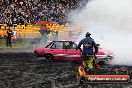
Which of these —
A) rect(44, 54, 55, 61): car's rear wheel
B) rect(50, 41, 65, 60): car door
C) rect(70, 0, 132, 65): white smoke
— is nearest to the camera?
rect(50, 41, 65, 60): car door

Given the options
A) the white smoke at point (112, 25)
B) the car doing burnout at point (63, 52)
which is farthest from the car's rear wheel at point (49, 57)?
the white smoke at point (112, 25)

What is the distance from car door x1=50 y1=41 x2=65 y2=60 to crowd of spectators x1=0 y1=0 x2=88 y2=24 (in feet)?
43.4

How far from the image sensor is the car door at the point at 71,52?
75.2 feet

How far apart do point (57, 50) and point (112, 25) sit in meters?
7.33

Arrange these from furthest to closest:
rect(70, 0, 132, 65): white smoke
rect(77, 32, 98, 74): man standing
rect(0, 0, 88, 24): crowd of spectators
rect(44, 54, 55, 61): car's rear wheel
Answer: rect(0, 0, 88, 24): crowd of spectators
rect(70, 0, 132, 65): white smoke
rect(44, 54, 55, 61): car's rear wheel
rect(77, 32, 98, 74): man standing

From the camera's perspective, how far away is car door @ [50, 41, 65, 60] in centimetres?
2333

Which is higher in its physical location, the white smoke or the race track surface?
the white smoke

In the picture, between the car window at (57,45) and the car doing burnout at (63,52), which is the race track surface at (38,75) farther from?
the car window at (57,45)

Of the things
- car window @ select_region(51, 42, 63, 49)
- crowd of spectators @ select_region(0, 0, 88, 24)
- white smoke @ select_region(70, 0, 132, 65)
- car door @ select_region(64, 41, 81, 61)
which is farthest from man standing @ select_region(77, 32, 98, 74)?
crowd of spectators @ select_region(0, 0, 88, 24)

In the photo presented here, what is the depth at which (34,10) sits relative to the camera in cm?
3988

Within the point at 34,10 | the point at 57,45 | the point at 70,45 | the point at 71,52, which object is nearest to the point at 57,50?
the point at 57,45

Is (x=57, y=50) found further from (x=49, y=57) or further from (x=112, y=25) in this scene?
(x=112, y=25)

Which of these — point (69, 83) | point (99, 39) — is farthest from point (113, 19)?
point (69, 83)

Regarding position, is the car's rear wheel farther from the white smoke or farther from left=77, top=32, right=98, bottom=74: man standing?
left=77, top=32, right=98, bottom=74: man standing
